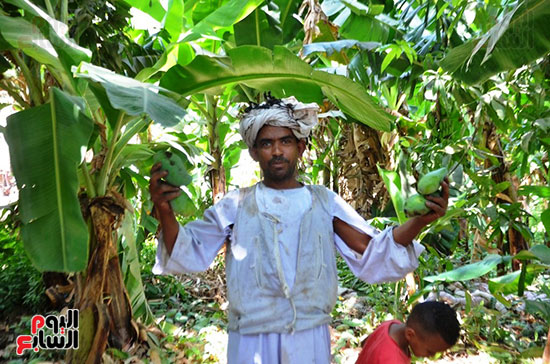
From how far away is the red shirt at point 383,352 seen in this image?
1553mm

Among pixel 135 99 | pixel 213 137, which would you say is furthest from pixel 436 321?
pixel 213 137

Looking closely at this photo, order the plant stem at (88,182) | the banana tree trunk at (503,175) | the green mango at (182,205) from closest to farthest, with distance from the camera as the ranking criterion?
the green mango at (182,205) → the plant stem at (88,182) → the banana tree trunk at (503,175)

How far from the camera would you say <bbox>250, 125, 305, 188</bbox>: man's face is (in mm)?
1646

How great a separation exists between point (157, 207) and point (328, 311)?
70cm

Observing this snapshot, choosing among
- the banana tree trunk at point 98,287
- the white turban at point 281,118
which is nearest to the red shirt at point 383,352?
the white turban at point 281,118

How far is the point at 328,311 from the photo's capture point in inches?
63.9

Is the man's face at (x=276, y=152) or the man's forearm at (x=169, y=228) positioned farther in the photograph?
the man's face at (x=276, y=152)

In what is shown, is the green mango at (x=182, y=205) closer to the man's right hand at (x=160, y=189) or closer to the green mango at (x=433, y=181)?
the man's right hand at (x=160, y=189)

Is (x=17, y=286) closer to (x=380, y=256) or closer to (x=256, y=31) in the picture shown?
(x=256, y=31)

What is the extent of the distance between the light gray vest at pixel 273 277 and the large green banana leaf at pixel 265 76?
743mm

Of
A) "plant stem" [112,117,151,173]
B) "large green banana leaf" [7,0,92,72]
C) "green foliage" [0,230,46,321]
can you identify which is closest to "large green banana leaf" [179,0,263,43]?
"plant stem" [112,117,151,173]

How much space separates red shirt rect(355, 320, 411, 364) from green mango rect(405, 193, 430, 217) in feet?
1.61

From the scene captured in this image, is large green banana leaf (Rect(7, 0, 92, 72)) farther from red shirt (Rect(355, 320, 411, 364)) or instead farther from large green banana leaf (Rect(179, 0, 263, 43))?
red shirt (Rect(355, 320, 411, 364))

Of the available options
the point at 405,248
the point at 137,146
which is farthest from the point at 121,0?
the point at 405,248
